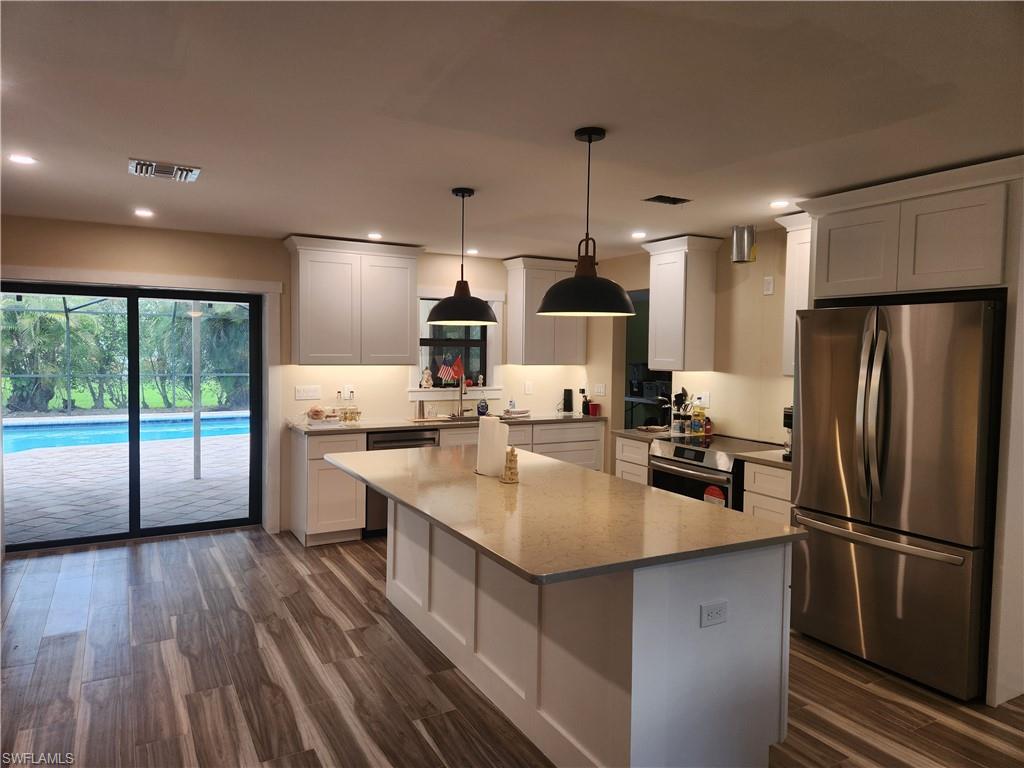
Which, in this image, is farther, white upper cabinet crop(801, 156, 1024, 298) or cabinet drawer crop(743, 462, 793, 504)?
cabinet drawer crop(743, 462, 793, 504)

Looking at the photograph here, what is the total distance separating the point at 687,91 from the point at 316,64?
4.12 ft

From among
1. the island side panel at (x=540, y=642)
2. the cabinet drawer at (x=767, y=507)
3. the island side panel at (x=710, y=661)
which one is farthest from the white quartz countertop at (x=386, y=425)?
the island side panel at (x=710, y=661)

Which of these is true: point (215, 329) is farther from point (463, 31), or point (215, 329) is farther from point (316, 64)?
point (463, 31)

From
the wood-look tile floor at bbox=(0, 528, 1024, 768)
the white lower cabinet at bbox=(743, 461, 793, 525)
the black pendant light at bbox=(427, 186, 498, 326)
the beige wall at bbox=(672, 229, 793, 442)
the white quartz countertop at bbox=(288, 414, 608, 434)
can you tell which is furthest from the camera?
the white quartz countertop at bbox=(288, 414, 608, 434)

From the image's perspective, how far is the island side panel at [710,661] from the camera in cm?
216

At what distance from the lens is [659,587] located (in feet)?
7.11

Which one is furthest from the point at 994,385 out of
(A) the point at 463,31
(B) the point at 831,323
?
(A) the point at 463,31

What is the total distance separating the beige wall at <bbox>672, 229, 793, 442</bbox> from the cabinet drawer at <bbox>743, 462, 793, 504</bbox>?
745 mm

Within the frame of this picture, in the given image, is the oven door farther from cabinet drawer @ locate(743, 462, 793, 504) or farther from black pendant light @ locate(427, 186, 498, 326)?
black pendant light @ locate(427, 186, 498, 326)

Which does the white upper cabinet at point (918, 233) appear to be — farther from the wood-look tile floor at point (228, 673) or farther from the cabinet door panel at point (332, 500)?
the cabinet door panel at point (332, 500)

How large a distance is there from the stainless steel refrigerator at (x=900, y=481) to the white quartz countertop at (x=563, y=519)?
0.99m

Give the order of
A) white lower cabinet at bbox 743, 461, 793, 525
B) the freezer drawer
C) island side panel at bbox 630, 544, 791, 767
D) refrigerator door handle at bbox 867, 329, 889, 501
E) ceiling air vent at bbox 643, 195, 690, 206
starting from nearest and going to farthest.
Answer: island side panel at bbox 630, 544, 791, 767, the freezer drawer, refrigerator door handle at bbox 867, 329, 889, 501, ceiling air vent at bbox 643, 195, 690, 206, white lower cabinet at bbox 743, 461, 793, 525

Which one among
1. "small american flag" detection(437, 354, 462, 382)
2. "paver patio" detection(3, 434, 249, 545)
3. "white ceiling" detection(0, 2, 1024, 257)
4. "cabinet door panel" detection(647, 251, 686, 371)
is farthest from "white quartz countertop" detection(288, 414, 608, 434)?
"white ceiling" detection(0, 2, 1024, 257)

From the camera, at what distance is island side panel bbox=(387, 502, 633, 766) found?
7.22ft
